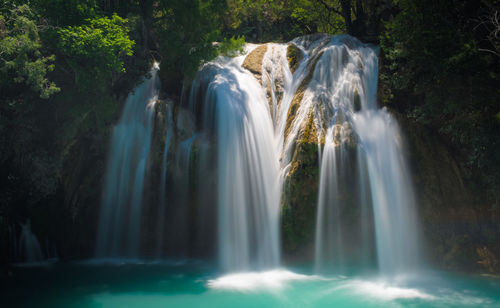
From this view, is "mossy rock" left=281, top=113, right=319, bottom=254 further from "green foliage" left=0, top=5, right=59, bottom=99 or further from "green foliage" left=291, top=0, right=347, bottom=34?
"green foliage" left=291, top=0, right=347, bottom=34

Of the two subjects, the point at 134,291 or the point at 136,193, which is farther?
the point at 136,193

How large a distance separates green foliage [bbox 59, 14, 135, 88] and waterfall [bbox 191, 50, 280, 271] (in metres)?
3.23

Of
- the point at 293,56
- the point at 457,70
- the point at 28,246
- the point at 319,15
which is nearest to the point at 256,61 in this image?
the point at 293,56

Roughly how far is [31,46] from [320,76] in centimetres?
846

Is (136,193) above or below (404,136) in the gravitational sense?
below

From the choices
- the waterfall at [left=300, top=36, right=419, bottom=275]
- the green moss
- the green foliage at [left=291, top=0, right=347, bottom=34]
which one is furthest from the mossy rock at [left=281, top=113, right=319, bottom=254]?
the green foliage at [left=291, top=0, right=347, bottom=34]

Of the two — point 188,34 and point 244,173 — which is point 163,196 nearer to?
point 244,173

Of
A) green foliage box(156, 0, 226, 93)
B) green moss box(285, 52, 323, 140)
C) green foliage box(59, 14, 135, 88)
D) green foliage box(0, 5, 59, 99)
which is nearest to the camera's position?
green foliage box(0, 5, 59, 99)

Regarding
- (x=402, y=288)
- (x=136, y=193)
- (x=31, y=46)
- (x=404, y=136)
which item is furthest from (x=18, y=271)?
(x=404, y=136)

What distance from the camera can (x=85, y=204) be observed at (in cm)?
1162

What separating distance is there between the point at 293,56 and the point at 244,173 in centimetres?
559

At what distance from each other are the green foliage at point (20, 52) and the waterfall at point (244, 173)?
192 inches

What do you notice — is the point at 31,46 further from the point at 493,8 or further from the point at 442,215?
the point at 442,215

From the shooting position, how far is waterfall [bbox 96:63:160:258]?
11.3 m
